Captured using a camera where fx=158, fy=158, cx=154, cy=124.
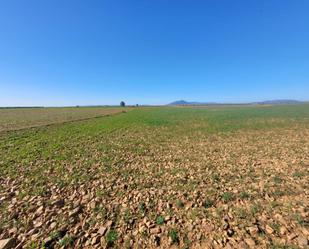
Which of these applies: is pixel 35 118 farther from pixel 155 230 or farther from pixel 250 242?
pixel 250 242

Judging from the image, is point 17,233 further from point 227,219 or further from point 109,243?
point 227,219

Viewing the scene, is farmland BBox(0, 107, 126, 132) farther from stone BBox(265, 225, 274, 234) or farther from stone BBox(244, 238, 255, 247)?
stone BBox(265, 225, 274, 234)

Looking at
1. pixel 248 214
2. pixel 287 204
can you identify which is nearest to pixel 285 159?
pixel 287 204

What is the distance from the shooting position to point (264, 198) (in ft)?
15.7

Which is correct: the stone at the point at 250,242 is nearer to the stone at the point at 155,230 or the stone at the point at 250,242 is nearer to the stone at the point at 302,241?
the stone at the point at 302,241

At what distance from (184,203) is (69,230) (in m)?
3.11

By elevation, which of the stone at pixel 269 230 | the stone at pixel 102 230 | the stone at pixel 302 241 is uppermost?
→ the stone at pixel 302 241

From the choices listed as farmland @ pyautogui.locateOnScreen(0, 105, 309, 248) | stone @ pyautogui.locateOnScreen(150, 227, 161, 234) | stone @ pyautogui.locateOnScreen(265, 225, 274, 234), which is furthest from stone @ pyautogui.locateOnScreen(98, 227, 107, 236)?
stone @ pyautogui.locateOnScreen(265, 225, 274, 234)

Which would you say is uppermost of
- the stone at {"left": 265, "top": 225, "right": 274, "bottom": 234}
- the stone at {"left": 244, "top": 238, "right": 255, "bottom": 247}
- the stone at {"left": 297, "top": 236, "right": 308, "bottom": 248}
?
the stone at {"left": 297, "top": 236, "right": 308, "bottom": 248}

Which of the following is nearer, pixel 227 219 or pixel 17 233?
pixel 17 233

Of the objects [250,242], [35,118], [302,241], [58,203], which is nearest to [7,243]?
[58,203]

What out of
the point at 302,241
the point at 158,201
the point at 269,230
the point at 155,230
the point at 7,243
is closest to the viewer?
the point at 302,241

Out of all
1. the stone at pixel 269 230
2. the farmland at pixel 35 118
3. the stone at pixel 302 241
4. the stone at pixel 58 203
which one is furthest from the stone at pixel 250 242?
the farmland at pixel 35 118

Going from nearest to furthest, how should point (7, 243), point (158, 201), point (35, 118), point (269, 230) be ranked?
1. point (7, 243)
2. point (269, 230)
3. point (158, 201)
4. point (35, 118)
